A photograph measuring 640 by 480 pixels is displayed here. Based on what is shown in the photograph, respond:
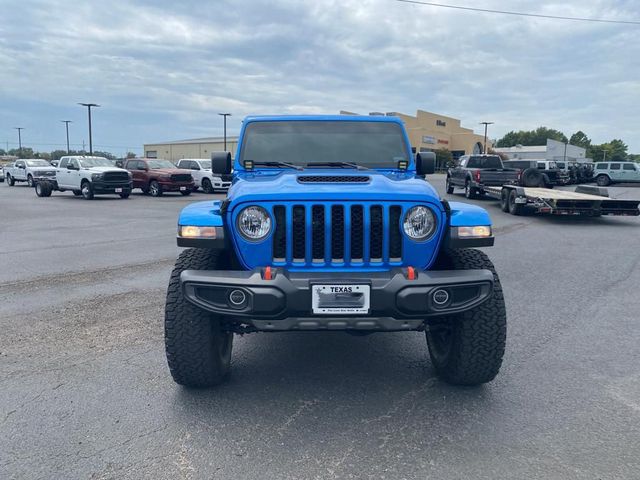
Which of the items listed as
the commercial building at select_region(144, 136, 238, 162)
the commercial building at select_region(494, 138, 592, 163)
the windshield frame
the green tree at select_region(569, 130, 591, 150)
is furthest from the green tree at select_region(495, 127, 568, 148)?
the windshield frame

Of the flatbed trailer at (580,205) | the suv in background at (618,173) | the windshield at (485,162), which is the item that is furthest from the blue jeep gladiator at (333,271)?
the suv in background at (618,173)

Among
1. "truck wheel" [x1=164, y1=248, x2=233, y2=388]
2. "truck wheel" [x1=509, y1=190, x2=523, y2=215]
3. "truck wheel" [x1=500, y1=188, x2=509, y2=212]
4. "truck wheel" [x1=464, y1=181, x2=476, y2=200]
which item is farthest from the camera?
"truck wheel" [x1=464, y1=181, x2=476, y2=200]

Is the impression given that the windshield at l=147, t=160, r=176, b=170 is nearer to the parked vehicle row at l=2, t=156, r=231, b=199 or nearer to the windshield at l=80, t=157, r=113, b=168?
the parked vehicle row at l=2, t=156, r=231, b=199

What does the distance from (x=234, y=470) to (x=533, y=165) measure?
2981cm

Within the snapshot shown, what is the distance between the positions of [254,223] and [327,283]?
0.61 m

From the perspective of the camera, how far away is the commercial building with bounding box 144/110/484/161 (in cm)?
6719

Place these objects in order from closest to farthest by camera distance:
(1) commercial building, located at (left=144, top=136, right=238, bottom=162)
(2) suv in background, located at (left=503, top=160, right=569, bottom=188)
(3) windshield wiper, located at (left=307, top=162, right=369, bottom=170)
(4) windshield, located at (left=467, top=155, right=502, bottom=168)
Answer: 1. (3) windshield wiper, located at (left=307, top=162, right=369, bottom=170)
2. (4) windshield, located at (left=467, top=155, right=502, bottom=168)
3. (2) suv in background, located at (left=503, top=160, right=569, bottom=188)
4. (1) commercial building, located at (left=144, top=136, right=238, bottom=162)

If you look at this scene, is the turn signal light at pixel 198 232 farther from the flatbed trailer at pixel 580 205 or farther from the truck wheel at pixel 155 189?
the truck wheel at pixel 155 189

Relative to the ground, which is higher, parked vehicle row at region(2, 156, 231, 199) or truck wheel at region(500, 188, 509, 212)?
parked vehicle row at region(2, 156, 231, 199)

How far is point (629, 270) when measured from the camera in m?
7.86

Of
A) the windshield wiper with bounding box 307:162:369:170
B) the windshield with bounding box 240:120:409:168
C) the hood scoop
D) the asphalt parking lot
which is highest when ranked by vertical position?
the windshield with bounding box 240:120:409:168

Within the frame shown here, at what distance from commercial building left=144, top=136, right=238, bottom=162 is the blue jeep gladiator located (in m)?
73.8

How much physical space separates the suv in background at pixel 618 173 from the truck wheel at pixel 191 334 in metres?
39.7

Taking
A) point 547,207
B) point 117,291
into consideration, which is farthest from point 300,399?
point 547,207
